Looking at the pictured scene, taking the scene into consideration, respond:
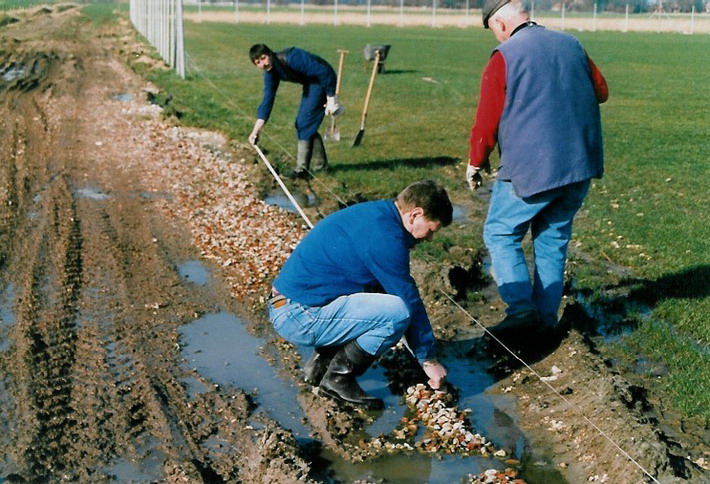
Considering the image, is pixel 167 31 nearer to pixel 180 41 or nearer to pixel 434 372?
pixel 180 41

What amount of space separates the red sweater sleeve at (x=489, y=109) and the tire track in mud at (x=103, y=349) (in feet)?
7.63

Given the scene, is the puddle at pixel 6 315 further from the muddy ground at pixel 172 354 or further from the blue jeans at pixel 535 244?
the blue jeans at pixel 535 244

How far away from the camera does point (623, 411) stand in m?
5.48

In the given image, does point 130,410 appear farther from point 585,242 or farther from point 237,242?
point 585,242

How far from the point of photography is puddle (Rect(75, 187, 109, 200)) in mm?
11525

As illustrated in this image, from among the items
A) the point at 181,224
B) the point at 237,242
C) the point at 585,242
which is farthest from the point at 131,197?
the point at 585,242

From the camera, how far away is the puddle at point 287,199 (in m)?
11.2

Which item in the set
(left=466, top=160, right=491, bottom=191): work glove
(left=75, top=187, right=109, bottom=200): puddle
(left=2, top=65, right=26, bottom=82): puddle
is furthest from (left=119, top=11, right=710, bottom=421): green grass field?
(left=2, top=65, right=26, bottom=82): puddle

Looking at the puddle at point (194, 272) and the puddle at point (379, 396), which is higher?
the puddle at point (194, 272)

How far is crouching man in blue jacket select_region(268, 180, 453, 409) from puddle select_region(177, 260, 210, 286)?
2.65 metres

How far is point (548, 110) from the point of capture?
610 cm

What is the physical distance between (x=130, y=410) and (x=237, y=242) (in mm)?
3951

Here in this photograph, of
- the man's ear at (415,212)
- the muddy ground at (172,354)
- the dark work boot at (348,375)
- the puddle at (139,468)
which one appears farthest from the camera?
the dark work boot at (348,375)

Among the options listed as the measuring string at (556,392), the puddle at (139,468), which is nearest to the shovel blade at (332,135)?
the measuring string at (556,392)
